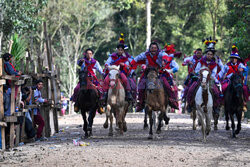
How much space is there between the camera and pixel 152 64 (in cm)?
1633

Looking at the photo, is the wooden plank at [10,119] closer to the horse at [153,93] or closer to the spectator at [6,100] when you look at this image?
the spectator at [6,100]

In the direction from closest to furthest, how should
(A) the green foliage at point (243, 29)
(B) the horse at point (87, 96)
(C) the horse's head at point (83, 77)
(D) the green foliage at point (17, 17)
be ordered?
(C) the horse's head at point (83, 77) < (B) the horse at point (87, 96) < (A) the green foliage at point (243, 29) < (D) the green foliage at point (17, 17)

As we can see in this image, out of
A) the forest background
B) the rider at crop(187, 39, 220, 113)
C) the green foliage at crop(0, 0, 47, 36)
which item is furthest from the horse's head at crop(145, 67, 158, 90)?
the forest background

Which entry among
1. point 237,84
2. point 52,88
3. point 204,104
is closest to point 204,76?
point 204,104

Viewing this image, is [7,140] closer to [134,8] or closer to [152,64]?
[152,64]

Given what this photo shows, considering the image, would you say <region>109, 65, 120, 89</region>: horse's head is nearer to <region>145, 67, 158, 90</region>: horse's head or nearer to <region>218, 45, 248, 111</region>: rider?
<region>145, 67, 158, 90</region>: horse's head

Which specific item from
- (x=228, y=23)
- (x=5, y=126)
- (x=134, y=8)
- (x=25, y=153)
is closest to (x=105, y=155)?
(x=25, y=153)

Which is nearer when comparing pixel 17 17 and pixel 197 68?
pixel 197 68

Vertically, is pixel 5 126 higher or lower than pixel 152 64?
lower

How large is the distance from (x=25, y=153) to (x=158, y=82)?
479 centimetres

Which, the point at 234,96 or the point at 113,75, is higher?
the point at 113,75

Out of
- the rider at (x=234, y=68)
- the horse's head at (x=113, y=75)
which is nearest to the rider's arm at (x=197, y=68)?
the rider at (x=234, y=68)

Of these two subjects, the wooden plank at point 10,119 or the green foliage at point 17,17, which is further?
the green foliage at point 17,17

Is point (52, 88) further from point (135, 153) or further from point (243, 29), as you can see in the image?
point (243, 29)
